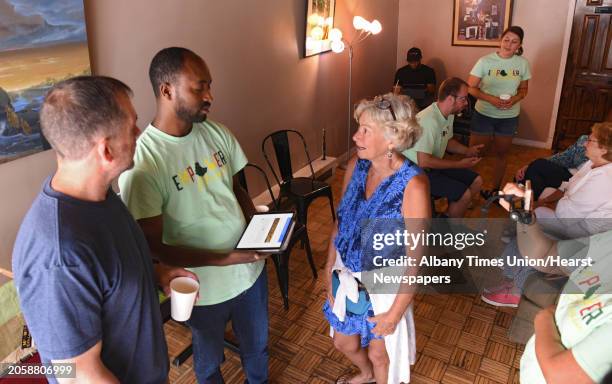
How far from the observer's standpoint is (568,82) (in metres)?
5.72

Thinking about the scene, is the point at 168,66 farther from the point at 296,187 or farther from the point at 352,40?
the point at 352,40

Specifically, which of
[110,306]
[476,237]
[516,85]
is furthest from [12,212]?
[516,85]

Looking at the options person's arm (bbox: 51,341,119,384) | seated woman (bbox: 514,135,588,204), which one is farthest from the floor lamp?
person's arm (bbox: 51,341,119,384)

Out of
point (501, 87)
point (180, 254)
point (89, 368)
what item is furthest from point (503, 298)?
point (89, 368)

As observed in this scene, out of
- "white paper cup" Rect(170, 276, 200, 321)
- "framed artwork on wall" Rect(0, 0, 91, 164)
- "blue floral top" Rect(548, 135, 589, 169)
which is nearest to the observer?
"white paper cup" Rect(170, 276, 200, 321)

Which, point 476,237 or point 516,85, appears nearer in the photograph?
point 476,237

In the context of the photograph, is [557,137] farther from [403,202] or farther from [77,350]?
[77,350]

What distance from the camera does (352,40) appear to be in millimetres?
5262

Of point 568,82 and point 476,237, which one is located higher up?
point 568,82

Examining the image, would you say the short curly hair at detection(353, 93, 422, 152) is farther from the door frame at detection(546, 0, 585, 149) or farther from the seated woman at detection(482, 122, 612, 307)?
the door frame at detection(546, 0, 585, 149)

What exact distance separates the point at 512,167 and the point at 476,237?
6.44 ft

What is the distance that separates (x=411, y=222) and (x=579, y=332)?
73 cm

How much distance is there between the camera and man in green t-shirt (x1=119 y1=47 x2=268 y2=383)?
1.65m

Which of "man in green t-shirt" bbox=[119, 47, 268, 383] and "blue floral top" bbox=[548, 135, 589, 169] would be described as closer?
"man in green t-shirt" bbox=[119, 47, 268, 383]
